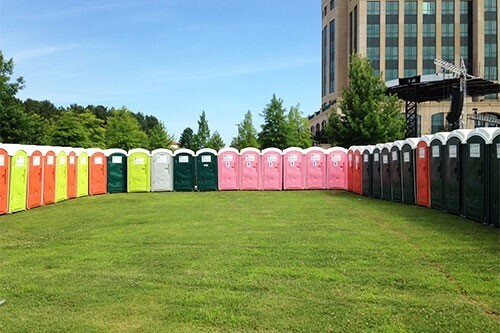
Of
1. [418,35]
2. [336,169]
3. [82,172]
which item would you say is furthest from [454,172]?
[418,35]

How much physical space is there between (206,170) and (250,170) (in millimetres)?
1954

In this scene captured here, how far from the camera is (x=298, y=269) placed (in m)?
5.57


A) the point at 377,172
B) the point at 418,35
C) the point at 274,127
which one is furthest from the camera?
the point at 418,35

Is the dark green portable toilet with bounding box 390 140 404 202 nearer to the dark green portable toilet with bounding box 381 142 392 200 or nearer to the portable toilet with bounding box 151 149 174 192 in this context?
the dark green portable toilet with bounding box 381 142 392 200

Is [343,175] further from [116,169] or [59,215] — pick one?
[59,215]

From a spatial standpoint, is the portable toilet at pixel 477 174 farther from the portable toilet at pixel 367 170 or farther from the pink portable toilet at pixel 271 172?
the pink portable toilet at pixel 271 172

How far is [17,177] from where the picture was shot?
40.0 ft

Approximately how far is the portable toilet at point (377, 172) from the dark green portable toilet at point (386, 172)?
0.23 metres

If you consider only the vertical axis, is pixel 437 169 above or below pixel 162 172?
above

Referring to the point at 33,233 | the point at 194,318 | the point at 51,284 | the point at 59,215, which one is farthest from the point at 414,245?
the point at 59,215

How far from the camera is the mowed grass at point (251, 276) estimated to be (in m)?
3.96

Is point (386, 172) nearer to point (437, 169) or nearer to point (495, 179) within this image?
point (437, 169)

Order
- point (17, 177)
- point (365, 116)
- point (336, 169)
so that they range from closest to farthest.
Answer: point (17, 177), point (336, 169), point (365, 116)

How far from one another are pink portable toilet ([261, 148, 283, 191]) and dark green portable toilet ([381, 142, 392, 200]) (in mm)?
5687
